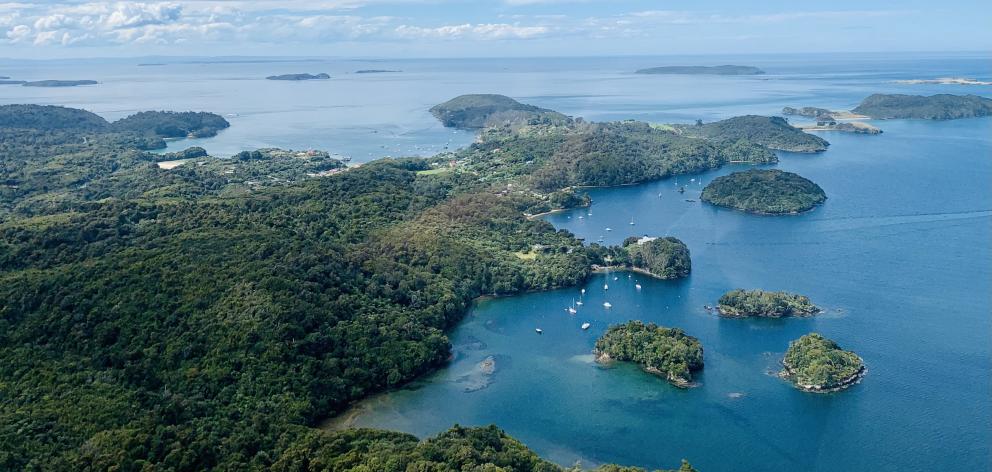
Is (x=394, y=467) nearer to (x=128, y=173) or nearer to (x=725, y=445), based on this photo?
(x=725, y=445)

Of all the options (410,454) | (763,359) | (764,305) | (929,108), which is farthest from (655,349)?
(929,108)

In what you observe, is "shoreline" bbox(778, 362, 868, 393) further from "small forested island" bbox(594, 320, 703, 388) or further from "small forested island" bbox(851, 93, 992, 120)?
"small forested island" bbox(851, 93, 992, 120)

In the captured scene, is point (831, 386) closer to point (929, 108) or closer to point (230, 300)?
point (230, 300)

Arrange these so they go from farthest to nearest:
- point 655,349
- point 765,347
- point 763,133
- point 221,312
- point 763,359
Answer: point 763,133 → point 765,347 → point 763,359 → point 655,349 → point 221,312

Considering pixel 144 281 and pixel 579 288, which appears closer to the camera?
pixel 144 281

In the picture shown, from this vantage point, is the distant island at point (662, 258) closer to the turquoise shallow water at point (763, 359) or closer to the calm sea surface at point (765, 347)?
the calm sea surface at point (765, 347)

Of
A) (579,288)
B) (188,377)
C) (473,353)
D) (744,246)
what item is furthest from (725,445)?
(744,246)
